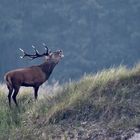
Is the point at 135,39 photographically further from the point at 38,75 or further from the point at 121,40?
the point at 38,75

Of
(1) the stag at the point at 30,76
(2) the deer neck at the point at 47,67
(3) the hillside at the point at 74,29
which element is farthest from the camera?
(3) the hillside at the point at 74,29

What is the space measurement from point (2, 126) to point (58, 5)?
3156 cm

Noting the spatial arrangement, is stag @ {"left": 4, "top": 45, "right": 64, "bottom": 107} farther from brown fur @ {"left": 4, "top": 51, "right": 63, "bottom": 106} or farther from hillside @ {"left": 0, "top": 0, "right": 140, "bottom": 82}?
hillside @ {"left": 0, "top": 0, "right": 140, "bottom": 82}

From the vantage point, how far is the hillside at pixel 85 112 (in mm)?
12047

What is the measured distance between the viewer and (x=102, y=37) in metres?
41.0

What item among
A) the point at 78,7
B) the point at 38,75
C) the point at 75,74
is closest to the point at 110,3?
the point at 78,7

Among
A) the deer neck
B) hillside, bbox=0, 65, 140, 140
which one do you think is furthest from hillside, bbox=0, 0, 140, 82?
hillside, bbox=0, 65, 140, 140

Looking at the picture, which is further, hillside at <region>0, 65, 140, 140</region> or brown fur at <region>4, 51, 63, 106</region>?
brown fur at <region>4, 51, 63, 106</region>

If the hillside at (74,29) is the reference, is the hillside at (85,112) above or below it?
above

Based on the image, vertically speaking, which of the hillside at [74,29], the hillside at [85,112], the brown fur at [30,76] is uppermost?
the brown fur at [30,76]

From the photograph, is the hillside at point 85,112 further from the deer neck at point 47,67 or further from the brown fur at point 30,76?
the deer neck at point 47,67

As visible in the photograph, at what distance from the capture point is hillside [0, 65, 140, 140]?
1205cm

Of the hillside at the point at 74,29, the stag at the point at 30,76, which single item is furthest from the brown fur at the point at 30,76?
the hillside at the point at 74,29

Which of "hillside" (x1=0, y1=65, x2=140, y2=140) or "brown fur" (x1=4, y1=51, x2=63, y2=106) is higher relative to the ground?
"brown fur" (x1=4, y1=51, x2=63, y2=106)
